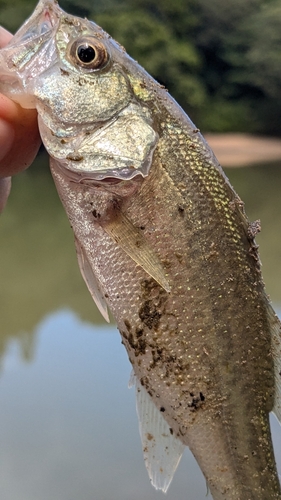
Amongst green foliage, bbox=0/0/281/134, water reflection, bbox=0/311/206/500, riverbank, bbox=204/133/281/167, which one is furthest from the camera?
green foliage, bbox=0/0/281/134

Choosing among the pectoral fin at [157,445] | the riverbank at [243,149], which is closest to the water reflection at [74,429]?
the pectoral fin at [157,445]

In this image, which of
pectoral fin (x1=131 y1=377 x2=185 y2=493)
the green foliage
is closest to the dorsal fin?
pectoral fin (x1=131 y1=377 x2=185 y2=493)

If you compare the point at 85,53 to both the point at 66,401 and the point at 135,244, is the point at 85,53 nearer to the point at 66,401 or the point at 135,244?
the point at 135,244

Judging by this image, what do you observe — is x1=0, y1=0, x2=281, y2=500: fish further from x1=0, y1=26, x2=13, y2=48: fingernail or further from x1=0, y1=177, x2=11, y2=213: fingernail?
x1=0, y1=177, x2=11, y2=213: fingernail

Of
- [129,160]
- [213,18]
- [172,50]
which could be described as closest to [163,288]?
[129,160]

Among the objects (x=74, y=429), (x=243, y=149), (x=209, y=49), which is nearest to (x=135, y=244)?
(x=74, y=429)

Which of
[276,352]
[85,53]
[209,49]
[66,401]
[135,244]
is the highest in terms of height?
[209,49]

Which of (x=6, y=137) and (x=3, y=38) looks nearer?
(x=6, y=137)
